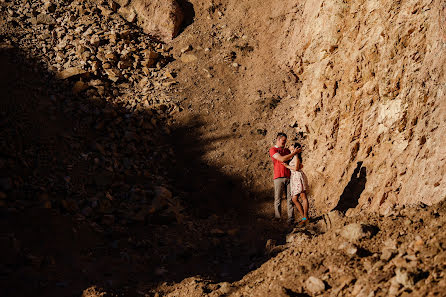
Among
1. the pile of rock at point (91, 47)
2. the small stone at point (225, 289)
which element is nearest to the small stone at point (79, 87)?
the pile of rock at point (91, 47)

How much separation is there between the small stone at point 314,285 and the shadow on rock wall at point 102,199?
2398 millimetres

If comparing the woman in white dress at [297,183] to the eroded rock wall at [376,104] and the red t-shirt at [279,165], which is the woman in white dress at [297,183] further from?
the eroded rock wall at [376,104]

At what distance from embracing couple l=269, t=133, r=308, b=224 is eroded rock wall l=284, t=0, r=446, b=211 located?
3.15 feet

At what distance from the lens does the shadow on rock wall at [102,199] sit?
5.46 metres

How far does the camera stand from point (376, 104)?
712 centimetres

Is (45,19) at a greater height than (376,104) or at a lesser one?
greater

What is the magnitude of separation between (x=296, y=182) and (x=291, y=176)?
0.58 ft

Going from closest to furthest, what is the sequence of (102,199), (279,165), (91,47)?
(279,165), (102,199), (91,47)

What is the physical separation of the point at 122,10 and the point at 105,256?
9448 mm

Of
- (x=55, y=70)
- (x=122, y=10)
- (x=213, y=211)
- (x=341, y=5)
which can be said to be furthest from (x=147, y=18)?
(x=213, y=211)

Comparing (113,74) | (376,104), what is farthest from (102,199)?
(376,104)

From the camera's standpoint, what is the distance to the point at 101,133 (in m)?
9.13

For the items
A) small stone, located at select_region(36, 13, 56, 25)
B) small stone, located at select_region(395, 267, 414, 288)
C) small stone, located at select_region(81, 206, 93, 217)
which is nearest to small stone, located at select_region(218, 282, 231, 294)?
small stone, located at select_region(395, 267, 414, 288)

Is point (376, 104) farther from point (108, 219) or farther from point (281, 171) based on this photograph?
point (108, 219)
